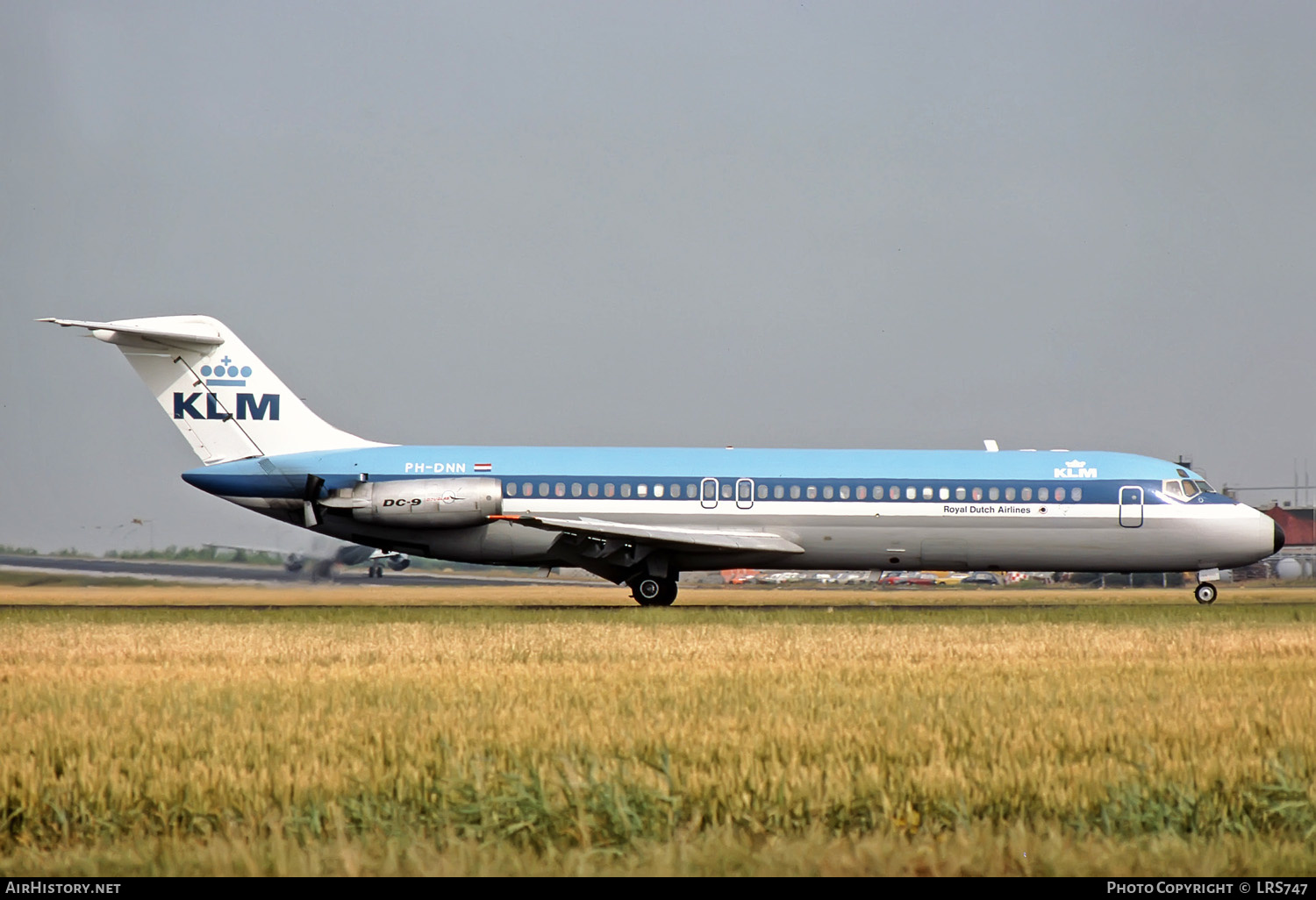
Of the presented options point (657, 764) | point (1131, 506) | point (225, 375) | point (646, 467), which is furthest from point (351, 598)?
point (657, 764)

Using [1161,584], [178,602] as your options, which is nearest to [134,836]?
[178,602]

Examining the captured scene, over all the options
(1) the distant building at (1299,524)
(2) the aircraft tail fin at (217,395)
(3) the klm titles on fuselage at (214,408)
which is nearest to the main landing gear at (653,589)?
(2) the aircraft tail fin at (217,395)

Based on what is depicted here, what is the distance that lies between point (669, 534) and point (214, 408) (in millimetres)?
11423

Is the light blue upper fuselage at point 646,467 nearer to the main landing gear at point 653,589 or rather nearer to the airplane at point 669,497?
the airplane at point 669,497

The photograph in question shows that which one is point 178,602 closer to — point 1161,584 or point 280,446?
point 280,446

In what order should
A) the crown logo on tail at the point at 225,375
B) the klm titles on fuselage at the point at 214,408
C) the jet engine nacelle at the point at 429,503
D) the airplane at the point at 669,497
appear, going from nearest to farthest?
1. the jet engine nacelle at the point at 429,503
2. the airplane at the point at 669,497
3. the klm titles on fuselage at the point at 214,408
4. the crown logo on tail at the point at 225,375

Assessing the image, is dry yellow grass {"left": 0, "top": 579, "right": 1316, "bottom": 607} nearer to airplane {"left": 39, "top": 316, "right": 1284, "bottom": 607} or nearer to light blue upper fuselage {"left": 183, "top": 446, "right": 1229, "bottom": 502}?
airplane {"left": 39, "top": 316, "right": 1284, "bottom": 607}

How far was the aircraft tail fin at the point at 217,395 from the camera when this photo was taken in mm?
33906

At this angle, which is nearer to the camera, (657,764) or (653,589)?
(657,764)

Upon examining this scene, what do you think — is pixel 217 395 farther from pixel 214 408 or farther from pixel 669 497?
pixel 669 497

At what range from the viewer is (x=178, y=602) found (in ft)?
125

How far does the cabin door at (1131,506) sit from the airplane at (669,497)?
0.03 m

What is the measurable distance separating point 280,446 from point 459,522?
16.2 feet

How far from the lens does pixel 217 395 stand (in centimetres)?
3403
